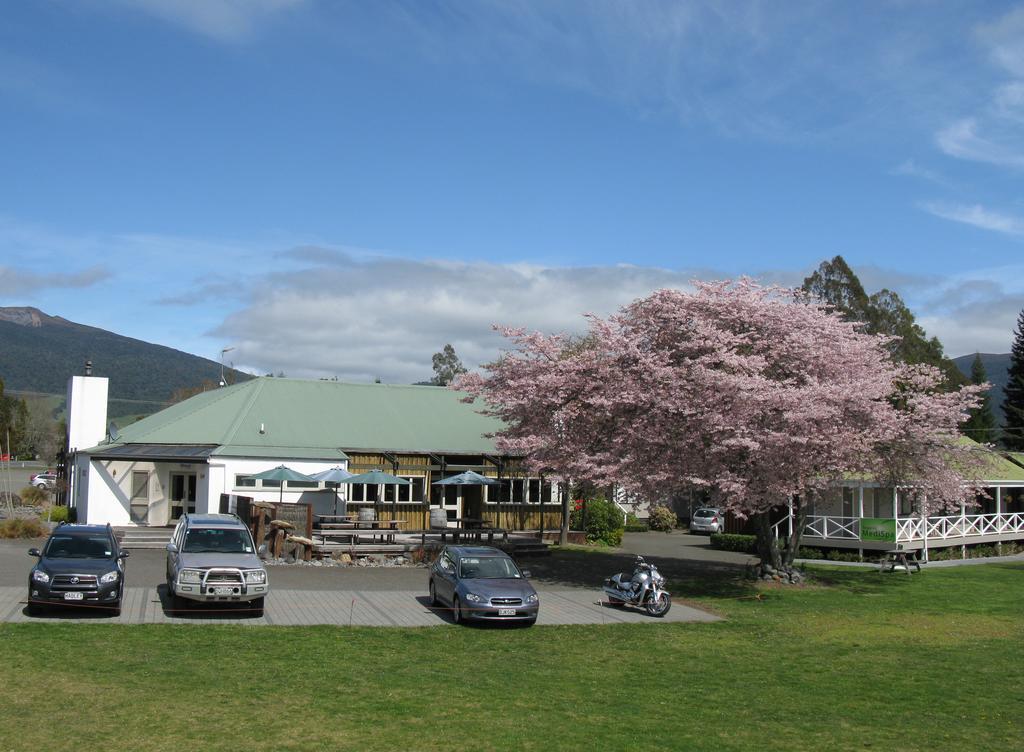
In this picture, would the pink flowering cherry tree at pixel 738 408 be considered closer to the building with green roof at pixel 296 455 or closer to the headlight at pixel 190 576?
the building with green roof at pixel 296 455

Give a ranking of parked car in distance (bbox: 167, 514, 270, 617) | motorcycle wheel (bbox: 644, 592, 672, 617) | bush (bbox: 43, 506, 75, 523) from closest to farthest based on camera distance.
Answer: parked car in distance (bbox: 167, 514, 270, 617) → motorcycle wheel (bbox: 644, 592, 672, 617) → bush (bbox: 43, 506, 75, 523)

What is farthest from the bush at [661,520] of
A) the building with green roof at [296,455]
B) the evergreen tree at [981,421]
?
the evergreen tree at [981,421]

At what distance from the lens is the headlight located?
18.3 m

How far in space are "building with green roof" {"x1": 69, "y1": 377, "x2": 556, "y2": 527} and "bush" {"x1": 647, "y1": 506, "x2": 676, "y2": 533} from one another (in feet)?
40.5

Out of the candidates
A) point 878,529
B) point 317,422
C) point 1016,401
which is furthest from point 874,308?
point 317,422

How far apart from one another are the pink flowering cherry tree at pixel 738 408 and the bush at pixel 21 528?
1844cm

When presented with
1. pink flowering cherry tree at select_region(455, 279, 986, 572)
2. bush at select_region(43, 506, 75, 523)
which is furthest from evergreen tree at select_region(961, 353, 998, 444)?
bush at select_region(43, 506, 75, 523)

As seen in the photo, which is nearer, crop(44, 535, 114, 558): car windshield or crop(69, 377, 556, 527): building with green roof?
crop(44, 535, 114, 558): car windshield

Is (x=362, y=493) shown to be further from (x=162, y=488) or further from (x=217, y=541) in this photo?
(x=217, y=541)

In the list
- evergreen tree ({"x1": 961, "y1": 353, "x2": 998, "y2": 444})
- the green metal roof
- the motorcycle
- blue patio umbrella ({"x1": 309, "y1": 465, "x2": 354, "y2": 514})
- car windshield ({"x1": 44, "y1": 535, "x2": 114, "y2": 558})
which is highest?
evergreen tree ({"x1": 961, "y1": 353, "x2": 998, "y2": 444})

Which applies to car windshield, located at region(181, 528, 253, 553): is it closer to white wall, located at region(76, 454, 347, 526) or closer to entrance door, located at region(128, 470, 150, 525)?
white wall, located at region(76, 454, 347, 526)

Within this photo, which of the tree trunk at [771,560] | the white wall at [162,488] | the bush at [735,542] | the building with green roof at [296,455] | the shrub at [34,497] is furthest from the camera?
the shrub at [34,497]

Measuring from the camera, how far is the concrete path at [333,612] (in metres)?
18.2

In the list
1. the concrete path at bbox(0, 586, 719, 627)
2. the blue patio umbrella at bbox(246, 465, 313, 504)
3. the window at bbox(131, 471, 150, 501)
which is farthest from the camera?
the window at bbox(131, 471, 150, 501)
